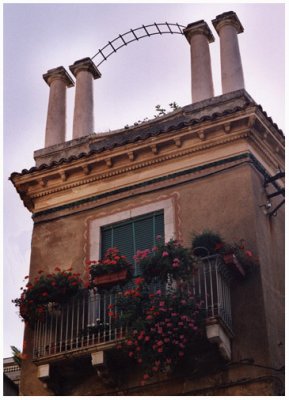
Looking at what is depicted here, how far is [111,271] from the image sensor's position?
48.8 feet

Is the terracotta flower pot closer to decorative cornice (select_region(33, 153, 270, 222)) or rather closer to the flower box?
the flower box

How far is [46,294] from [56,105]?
5.35m

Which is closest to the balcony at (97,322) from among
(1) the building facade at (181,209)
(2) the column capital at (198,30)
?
(1) the building facade at (181,209)

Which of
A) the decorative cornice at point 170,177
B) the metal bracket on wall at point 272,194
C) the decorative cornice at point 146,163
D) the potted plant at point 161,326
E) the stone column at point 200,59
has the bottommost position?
the potted plant at point 161,326

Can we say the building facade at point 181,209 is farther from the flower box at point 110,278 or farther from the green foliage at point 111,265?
the green foliage at point 111,265

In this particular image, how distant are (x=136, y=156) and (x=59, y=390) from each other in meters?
4.29

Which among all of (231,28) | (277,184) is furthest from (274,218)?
(231,28)

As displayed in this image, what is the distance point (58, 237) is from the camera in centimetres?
1688

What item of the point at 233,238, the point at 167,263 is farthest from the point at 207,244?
the point at 167,263

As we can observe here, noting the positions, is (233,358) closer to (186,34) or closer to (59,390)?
(59,390)

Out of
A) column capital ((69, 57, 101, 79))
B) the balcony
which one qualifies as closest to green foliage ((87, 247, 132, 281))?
the balcony

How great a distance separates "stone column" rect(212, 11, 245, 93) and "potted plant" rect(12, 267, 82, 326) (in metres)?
4.73

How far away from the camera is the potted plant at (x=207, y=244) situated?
1466cm

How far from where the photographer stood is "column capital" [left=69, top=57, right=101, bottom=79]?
773 inches
